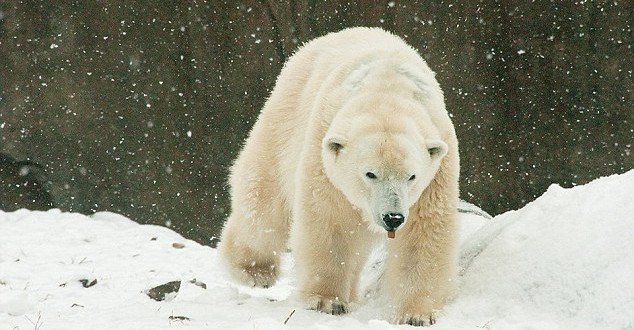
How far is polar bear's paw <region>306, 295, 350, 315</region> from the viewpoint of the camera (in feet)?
14.1

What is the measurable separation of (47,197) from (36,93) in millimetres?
1105

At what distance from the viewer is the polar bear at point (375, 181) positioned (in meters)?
3.95

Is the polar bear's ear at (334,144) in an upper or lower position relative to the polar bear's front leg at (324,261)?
upper

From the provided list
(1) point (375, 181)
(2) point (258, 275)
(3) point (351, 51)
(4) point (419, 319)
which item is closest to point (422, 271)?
(4) point (419, 319)

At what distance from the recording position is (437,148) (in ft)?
13.3

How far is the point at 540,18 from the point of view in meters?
8.17

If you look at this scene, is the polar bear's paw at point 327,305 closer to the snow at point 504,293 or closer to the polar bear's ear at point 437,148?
the snow at point 504,293

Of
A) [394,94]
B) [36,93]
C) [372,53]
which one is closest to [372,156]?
[394,94]

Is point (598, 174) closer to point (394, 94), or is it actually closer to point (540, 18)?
point (540, 18)

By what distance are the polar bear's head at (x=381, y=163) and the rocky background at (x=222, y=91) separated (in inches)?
170

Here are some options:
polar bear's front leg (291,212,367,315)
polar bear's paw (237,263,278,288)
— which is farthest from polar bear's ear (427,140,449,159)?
polar bear's paw (237,263,278,288)

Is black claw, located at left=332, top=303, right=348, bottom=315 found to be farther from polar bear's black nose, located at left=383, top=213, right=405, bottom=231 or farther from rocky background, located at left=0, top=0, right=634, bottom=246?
rocky background, located at left=0, top=0, right=634, bottom=246

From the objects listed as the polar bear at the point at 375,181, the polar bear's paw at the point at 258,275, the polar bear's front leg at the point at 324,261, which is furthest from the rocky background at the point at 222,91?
the polar bear's front leg at the point at 324,261

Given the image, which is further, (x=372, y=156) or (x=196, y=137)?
(x=196, y=137)
